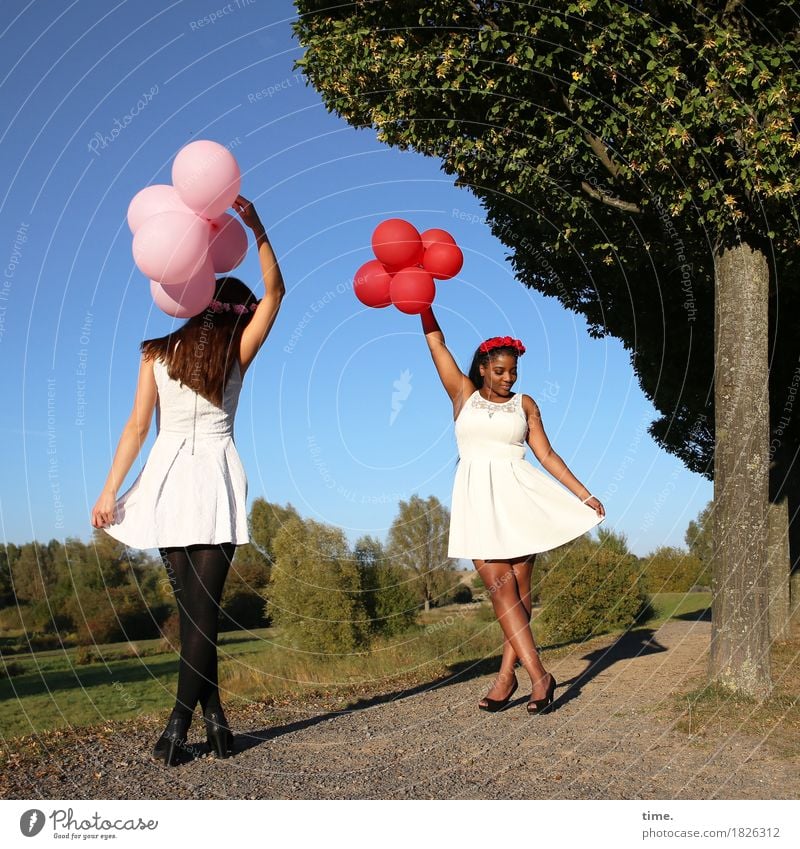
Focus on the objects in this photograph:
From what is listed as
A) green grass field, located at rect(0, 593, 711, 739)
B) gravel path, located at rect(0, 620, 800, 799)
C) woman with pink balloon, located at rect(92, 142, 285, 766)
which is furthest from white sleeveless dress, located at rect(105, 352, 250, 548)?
green grass field, located at rect(0, 593, 711, 739)

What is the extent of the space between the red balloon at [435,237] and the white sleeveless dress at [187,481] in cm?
198

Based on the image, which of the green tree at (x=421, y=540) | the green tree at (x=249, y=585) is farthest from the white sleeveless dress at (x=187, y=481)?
the green tree at (x=249, y=585)

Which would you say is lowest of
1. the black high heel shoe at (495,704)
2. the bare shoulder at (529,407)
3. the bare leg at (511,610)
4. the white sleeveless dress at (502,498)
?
the black high heel shoe at (495,704)

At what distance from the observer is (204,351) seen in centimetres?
498

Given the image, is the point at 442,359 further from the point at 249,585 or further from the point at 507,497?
the point at 249,585

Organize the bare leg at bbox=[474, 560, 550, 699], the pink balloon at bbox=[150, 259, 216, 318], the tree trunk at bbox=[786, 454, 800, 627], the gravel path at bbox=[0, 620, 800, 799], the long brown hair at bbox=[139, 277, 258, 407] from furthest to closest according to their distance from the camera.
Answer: the tree trunk at bbox=[786, 454, 800, 627] < the bare leg at bbox=[474, 560, 550, 699] < the pink balloon at bbox=[150, 259, 216, 318] < the long brown hair at bbox=[139, 277, 258, 407] < the gravel path at bbox=[0, 620, 800, 799]

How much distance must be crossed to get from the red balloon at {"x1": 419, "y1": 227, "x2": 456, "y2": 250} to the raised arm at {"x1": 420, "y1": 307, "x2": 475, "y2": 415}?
1.79 ft

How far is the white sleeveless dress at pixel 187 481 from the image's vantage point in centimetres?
485

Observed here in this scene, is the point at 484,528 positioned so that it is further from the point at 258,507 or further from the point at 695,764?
the point at 258,507

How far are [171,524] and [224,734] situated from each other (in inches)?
55.1

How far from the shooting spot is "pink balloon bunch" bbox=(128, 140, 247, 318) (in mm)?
4961

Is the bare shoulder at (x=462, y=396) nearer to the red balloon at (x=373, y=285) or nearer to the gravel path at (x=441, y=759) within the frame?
the red balloon at (x=373, y=285)

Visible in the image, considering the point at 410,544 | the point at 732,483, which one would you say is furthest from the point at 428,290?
the point at 410,544

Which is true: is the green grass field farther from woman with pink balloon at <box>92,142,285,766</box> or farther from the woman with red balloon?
the woman with red balloon
